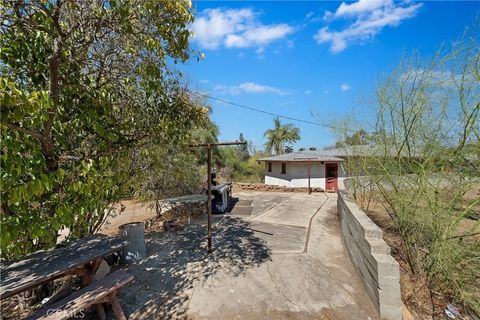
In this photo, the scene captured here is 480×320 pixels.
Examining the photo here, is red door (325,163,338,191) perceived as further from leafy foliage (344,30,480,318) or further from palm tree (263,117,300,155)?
leafy foliage (344,30,480,318)

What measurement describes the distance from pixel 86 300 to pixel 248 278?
8.47 feet

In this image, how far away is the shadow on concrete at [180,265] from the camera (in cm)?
378

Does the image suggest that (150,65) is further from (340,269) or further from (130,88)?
(340,269)

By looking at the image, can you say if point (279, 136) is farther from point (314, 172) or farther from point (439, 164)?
point (439, 164)

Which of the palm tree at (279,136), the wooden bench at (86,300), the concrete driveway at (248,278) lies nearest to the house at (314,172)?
the palm tree at (279,136)

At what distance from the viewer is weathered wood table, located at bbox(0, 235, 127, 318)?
2744mm

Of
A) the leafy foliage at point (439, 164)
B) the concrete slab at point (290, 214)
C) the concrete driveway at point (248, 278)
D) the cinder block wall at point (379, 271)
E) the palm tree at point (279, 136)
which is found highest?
the palm tree at point (279, 136)

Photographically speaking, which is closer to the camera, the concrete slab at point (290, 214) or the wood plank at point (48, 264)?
the wood plank at point (48, 264)

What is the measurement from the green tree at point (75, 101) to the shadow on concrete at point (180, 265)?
1.65 m

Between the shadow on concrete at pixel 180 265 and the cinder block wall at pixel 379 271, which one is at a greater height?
the cinder block wall at pixel 379 271

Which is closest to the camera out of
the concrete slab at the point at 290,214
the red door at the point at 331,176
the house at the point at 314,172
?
the concrete slab at the point at 290,214

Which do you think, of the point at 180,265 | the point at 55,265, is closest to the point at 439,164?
the point at 180,265

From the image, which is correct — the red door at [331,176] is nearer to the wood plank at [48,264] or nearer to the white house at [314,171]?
the white house at [314,171]

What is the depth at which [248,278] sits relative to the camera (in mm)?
4500
